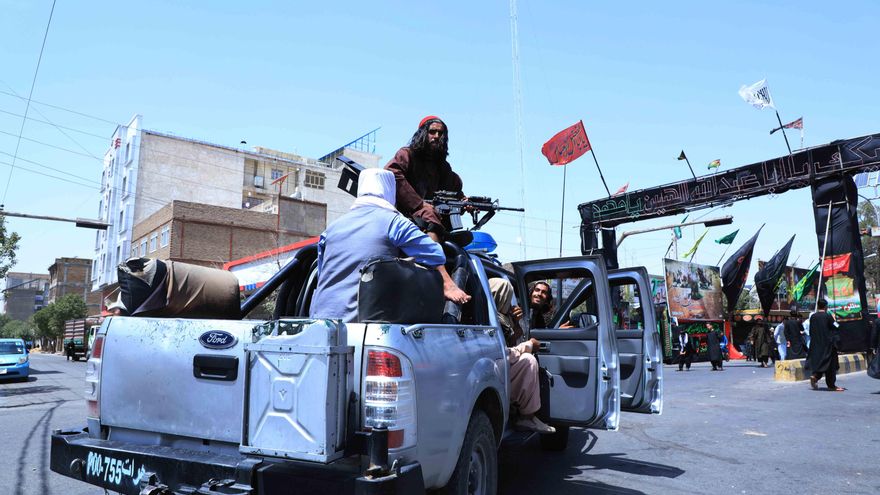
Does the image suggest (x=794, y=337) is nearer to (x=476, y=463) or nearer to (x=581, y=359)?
(x=581, y=359)

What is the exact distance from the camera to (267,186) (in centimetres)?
5906

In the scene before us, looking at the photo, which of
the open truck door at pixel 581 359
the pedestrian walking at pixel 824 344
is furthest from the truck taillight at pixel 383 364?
the pedestrian walking at pixel 824 344

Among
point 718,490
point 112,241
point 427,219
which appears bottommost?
point 718,490

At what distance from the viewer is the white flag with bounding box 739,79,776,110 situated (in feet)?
58.9

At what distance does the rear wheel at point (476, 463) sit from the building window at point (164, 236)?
145 ft

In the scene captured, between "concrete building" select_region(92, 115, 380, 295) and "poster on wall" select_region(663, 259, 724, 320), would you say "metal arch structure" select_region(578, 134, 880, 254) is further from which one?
"concrete building" select_region(92, 115, 380, 295)

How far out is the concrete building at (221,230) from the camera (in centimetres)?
4278

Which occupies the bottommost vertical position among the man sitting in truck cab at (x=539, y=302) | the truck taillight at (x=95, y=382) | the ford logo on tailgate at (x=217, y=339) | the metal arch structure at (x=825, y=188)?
the truck taillight at (x=95, y=382)

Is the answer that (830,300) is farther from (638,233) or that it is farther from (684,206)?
(638,233)

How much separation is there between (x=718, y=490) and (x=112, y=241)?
2452 inches

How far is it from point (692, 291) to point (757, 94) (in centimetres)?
1935

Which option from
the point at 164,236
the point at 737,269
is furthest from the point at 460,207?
the point at 164,236

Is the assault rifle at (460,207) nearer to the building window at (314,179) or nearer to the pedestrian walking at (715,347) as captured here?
the pedestrian walking at (715,347)

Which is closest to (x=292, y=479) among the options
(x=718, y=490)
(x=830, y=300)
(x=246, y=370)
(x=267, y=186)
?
(x=246, y=370)
